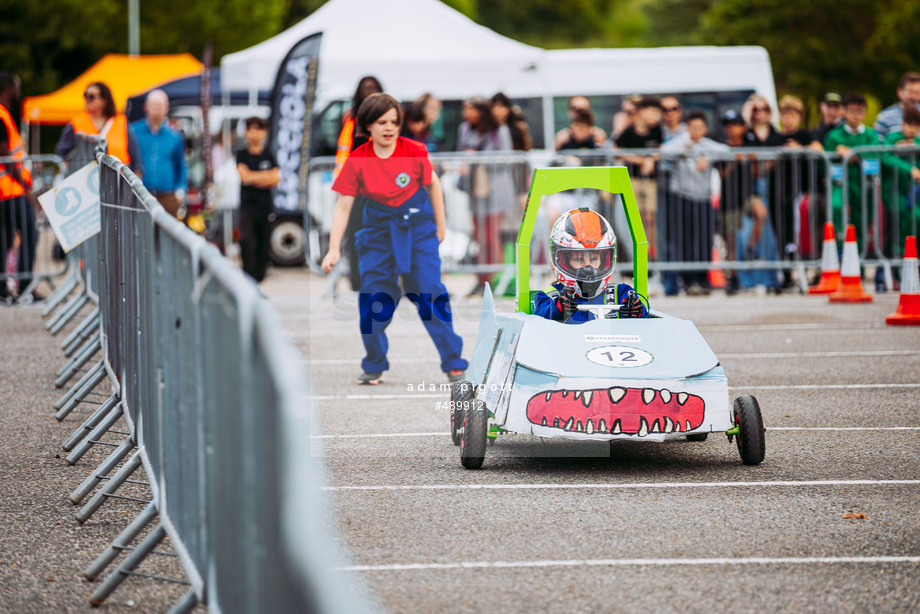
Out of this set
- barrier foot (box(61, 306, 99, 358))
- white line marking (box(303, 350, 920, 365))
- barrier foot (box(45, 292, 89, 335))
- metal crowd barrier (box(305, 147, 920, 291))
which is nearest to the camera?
barrier foot (box(61, 306, 99, 358))

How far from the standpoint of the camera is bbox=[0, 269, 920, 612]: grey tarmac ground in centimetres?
427

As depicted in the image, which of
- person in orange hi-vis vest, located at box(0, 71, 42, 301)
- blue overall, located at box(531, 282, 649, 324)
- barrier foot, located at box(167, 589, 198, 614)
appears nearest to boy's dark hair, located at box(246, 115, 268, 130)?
person in orange hi-vis vest, located at box(0, 71, 42, 301)

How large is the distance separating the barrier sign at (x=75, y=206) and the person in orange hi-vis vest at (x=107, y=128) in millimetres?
3675

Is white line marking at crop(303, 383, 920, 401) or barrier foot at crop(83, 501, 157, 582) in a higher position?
barrier foot at crop(83, 501, 157, 582)

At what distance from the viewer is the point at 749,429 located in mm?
6027

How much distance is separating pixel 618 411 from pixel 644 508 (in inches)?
24.1

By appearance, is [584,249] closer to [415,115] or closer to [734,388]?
[734,388]

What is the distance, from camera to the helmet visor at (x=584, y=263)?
22.1ft

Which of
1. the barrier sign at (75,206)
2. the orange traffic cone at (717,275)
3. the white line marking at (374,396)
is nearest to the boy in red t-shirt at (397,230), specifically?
the white line marking at (374,396)

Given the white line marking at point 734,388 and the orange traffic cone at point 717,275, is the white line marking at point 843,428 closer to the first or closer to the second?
the white line marking at point 734,388

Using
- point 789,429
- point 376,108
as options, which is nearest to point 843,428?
point 789,429

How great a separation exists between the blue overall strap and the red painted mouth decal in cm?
291

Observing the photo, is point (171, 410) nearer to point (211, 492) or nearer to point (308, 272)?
point (211, 492)

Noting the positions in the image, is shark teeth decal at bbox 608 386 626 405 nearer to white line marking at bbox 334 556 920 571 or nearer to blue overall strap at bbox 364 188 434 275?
white line marking at bbox 334 556 920 571
